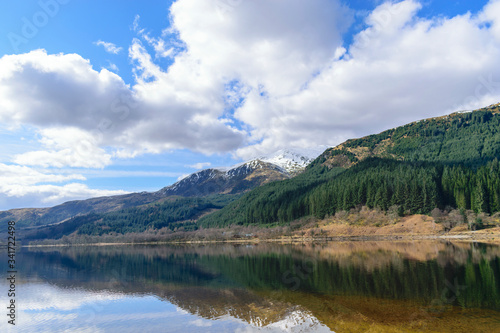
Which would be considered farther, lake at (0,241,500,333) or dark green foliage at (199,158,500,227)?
dark green foliage at (199,158,500,227)

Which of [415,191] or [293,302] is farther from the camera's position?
[415,191]

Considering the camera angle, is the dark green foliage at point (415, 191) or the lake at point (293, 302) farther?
the dark green foliage at point (415, 191)

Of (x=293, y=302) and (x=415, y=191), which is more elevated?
(x=415, y=191)

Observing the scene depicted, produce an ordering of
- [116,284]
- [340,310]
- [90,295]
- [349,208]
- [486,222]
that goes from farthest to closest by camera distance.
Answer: [349,208] < [486,222] < [116,284] < [90,295] < [340,310]

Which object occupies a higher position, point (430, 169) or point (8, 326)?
point (430, 169)

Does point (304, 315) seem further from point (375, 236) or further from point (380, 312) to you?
point (375, 236)

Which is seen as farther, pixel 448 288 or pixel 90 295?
pixel 90 295

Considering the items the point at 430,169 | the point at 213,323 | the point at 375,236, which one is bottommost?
the point at 375,236

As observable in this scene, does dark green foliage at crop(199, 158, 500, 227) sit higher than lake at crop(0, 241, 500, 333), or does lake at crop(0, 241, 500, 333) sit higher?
dark green foliage at crop(199, 158, 500, 227)

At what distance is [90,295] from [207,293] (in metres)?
20.0

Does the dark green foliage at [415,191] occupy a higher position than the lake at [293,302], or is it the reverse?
the dark green foliage at [415,191]

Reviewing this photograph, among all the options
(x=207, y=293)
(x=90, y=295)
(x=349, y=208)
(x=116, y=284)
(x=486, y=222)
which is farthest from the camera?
(x=349, y=208)

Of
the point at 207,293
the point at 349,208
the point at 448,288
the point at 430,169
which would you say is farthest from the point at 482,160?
the point at 207,293

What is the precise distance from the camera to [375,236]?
4975 inches
